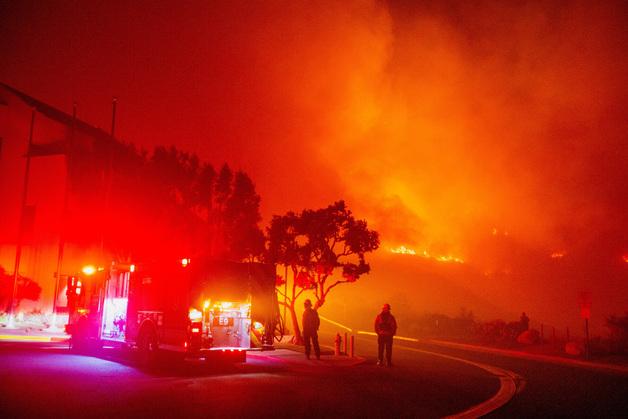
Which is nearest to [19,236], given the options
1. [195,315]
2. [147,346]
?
[147,346]

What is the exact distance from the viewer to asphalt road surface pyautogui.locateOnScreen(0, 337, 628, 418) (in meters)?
8.97

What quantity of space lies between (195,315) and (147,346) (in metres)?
2.53

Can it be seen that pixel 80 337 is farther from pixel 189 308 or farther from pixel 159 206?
pixel 159 206

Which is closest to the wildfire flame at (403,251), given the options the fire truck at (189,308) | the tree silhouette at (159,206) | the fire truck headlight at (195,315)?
the tree silhouette at (159,206)

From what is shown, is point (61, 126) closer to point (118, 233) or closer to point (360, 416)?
point (118, 233)

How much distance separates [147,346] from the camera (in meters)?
16.0

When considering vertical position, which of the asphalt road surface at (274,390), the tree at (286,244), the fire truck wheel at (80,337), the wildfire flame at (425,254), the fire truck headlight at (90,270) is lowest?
the asphalt road surface at (274,390)

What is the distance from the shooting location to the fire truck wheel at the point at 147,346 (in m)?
15.7

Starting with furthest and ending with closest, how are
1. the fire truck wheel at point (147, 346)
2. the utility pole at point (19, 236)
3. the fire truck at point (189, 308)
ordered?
1. the utility pole at point (19, 236)
2. the fire truck wheel at point (147, 346)
3. the fire truck at point (189, 308)

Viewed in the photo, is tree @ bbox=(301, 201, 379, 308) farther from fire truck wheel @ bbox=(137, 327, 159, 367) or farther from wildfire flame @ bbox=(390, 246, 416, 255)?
wildfire flame @ bbox=(390, 246, 416, 255)

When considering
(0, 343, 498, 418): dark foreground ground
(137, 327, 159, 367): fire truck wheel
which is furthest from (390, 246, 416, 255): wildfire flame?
(137, 327, 159, 367): fire truck wheel

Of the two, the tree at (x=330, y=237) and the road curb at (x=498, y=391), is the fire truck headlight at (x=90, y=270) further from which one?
the road curb at (x=498, y=391)

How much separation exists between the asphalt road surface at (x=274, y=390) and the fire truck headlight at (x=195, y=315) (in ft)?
4.48

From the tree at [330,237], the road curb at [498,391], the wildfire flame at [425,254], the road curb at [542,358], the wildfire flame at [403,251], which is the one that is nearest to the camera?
the road curb at [498,391]
